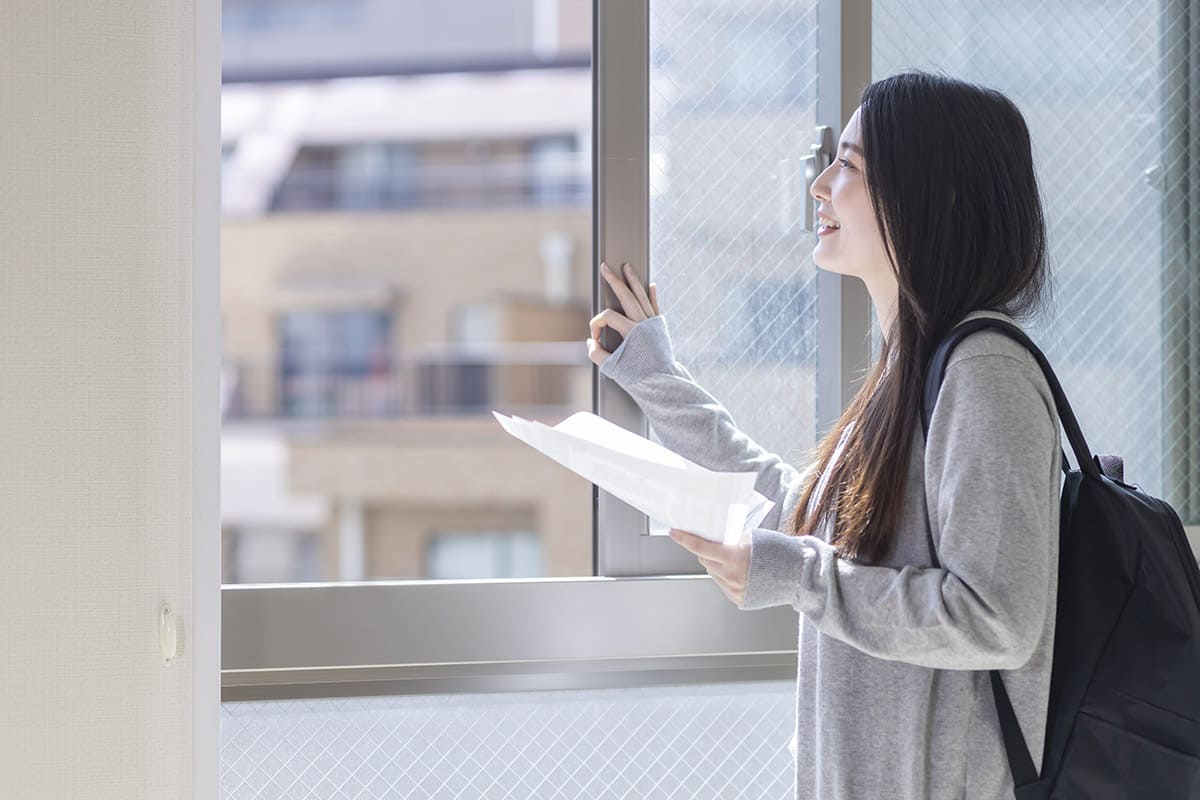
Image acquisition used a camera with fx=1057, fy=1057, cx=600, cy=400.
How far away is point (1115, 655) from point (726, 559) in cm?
33

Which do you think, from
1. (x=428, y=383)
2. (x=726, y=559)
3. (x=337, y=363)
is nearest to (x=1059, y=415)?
(x=726, y=559)

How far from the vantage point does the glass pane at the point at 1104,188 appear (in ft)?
4.54

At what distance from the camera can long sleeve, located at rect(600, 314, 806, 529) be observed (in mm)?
1189

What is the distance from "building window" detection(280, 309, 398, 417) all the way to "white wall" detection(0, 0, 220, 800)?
1355 cm

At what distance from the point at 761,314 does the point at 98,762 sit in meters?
0.88

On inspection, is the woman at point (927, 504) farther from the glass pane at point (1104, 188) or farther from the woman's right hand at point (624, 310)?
the glass pane at point (1104, 188)

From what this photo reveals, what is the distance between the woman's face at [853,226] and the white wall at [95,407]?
2.04 feet

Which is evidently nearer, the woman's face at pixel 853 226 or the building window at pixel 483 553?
the woman's face at pixel 853 226

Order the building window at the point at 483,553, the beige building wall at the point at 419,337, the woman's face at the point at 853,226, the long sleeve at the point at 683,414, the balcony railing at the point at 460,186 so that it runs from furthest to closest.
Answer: the balcony railing at the point at 460,186 → the building window at the point at 483,553 → the beige building wall at the point at 419,337 → the long sleeve at the point at 683,414 → the woman's face at the point at 853,226

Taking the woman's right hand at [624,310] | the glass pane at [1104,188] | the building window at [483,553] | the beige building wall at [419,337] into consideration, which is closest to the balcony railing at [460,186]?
the beige building wall at [419,337]

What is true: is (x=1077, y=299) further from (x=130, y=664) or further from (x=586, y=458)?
(x=130, y=664)

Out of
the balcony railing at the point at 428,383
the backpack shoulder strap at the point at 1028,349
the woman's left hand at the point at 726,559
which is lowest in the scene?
the balcony railing at the point at 428,383

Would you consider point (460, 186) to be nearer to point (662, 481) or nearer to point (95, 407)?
point (95, 407)

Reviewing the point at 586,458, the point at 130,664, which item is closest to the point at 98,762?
the point at 130,664
